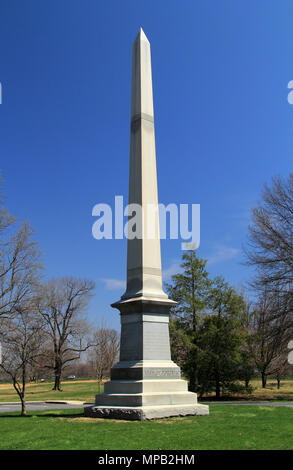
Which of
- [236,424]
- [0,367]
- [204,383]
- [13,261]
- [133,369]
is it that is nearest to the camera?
[236,424]

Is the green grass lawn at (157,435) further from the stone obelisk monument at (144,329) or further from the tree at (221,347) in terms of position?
the tree at (221,347)

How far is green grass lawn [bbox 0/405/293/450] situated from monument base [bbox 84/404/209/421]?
0.30m

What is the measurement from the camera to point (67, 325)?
143 ft

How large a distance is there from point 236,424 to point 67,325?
1445 inches

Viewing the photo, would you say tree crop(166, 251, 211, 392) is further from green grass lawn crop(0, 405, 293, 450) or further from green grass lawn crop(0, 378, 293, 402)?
green grass lawn crop(0, 405, 293, 450)

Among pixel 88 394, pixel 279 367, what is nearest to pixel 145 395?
pixel 279 367

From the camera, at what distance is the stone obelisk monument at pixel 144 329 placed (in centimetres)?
1019

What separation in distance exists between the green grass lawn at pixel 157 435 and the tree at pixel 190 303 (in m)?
16.4

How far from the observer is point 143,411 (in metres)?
9.33

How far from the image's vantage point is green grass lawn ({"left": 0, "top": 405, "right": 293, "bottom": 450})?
252 inches

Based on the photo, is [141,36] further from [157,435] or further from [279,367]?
[279,367]

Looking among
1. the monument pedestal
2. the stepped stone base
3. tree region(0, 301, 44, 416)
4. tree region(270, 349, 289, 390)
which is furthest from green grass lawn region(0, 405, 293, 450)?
tree region(270, 349, 289, 390)
